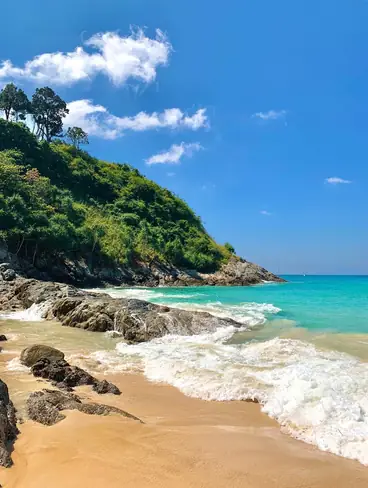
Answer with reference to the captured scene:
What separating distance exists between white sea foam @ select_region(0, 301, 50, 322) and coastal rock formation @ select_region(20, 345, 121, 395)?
28.3 feet

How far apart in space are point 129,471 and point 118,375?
4.33m

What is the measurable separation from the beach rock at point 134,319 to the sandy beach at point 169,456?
708 centimetres

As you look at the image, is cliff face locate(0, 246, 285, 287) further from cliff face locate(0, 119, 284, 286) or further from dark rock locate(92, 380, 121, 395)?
dark rock locate(92, 380, 121, 395)

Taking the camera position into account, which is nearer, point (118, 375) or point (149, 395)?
point (149, 395)

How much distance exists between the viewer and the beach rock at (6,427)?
3830mm

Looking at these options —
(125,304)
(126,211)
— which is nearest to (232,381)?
(125,304)

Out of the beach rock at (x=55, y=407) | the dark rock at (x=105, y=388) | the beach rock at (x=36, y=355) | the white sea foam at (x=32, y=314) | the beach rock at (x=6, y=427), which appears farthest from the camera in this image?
the white sea foam at (x=32, y=314)

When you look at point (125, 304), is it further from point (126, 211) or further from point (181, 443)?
point (126, 211)

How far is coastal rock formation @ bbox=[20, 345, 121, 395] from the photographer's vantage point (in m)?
6.79

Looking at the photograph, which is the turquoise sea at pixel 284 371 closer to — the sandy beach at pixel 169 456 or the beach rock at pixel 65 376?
the sandy beach at pixel 169 456

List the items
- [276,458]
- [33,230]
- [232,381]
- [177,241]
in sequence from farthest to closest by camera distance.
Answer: [177,241] → [33,230] → [232,381] → [276,458]

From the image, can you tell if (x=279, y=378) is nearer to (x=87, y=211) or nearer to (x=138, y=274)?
(x=138, y=274)

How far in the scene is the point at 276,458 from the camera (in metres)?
4.34

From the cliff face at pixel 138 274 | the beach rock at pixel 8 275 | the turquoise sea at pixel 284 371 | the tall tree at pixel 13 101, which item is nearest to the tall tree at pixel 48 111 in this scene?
the tall tree at pixel 13 101
